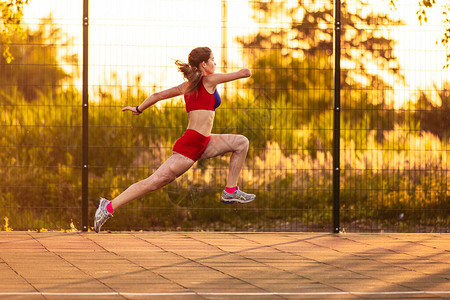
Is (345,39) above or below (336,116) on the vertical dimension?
above

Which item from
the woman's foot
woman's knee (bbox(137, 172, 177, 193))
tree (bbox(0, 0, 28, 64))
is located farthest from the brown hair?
tree (bbox(0, 0, 28, 64))

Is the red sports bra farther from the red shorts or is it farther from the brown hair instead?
the red shorts

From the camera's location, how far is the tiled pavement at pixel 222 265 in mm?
7227

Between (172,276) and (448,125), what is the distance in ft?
17.3

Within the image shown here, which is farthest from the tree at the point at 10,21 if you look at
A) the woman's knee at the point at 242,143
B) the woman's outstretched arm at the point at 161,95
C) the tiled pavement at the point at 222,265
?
the woman's knee at the point at 242,143

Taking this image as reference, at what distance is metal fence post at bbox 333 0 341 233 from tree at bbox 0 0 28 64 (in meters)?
3.88

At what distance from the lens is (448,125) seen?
38.5 ft

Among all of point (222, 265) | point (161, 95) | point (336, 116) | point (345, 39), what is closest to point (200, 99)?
point (161, 95)

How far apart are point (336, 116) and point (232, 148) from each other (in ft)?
12.3

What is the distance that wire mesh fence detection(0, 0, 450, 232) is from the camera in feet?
36.5

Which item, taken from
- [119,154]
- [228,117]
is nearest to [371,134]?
[228,117]

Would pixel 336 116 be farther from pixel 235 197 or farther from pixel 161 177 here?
pixel 161 177

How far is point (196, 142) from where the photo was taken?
7.75 meters

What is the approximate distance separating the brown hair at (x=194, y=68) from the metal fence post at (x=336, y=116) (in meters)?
3.70
